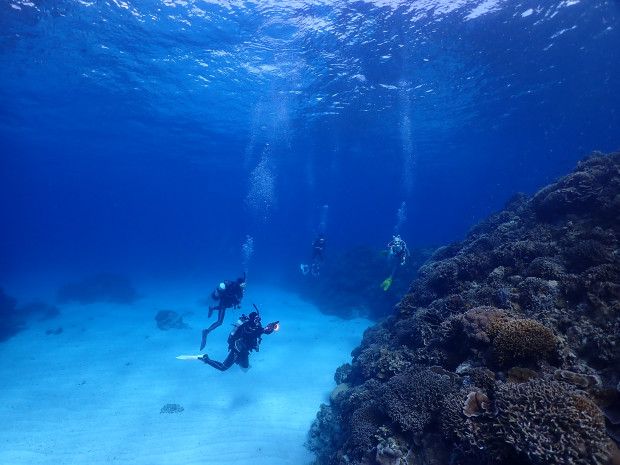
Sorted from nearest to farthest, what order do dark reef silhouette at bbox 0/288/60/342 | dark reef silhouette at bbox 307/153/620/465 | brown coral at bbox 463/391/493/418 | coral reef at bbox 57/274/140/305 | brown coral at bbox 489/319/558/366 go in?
dark reef silhouette at bbox 307/153/620/465 → brown coral at bbox 463/391/493/418 → brown coral at bbox 489/319/558/366 → dark reef silhouette at bbox 0/288/60/342 → coral reef at bbox 57/274/140/305

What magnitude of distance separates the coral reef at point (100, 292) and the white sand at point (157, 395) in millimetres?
7998

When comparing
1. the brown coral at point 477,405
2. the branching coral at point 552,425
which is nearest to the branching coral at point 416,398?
the brown coral at point 477,405

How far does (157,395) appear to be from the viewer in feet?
38.1

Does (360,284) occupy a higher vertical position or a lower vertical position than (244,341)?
lower

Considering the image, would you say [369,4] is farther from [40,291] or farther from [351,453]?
[40,291]

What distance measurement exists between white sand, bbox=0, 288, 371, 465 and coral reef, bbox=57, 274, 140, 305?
315 inches

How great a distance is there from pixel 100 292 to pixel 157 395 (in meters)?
22.4

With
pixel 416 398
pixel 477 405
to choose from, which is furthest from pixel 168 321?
pixel 477 405

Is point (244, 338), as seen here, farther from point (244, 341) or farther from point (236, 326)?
point (236, 326)

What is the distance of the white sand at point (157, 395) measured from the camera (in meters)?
8.67

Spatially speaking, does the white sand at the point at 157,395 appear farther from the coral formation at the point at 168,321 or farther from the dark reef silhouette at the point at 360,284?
the dark reef silhouette at the point at 360,284

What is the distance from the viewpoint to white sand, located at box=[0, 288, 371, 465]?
8.67 metres

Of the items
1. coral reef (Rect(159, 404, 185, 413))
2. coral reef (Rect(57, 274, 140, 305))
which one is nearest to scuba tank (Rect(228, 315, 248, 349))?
coral reef (Rect(159, 404, 185, 413))

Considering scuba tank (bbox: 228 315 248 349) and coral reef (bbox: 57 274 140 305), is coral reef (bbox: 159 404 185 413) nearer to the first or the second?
scuba tank (bbox: 228 315 248 349)
